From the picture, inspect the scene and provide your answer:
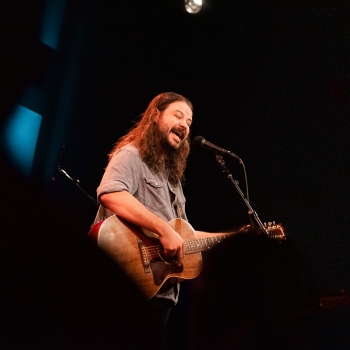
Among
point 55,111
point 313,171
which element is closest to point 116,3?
point 55,111

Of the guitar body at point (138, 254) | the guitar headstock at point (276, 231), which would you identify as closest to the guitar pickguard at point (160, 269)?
the guitar body at point (138, 254)

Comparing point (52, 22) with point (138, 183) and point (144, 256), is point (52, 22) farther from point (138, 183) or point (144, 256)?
point (144, 256)

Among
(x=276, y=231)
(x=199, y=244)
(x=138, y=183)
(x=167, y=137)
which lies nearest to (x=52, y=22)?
(x=167, y=137)

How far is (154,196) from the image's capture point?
226 centimetres

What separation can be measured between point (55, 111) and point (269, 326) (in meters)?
3.23

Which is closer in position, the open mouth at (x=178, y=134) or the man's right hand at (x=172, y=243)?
the man's right hand at (x=172, y=243)

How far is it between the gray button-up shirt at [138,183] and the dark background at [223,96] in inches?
47.8

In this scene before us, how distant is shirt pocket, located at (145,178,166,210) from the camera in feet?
7.32

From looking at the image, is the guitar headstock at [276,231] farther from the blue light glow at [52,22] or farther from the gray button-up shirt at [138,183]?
the blue light glow at [52,22]

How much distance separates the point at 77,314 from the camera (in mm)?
499

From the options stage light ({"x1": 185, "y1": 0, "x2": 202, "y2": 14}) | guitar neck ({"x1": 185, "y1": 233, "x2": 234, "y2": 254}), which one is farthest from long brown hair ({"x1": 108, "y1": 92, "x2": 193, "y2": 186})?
stage light ({"x1": 185, "y1": 0, "x2": 202, "y2": 14})

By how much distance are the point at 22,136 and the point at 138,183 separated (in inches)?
76.5

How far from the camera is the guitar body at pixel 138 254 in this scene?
196cm

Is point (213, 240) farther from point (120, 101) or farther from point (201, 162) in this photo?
point (120, 101)
